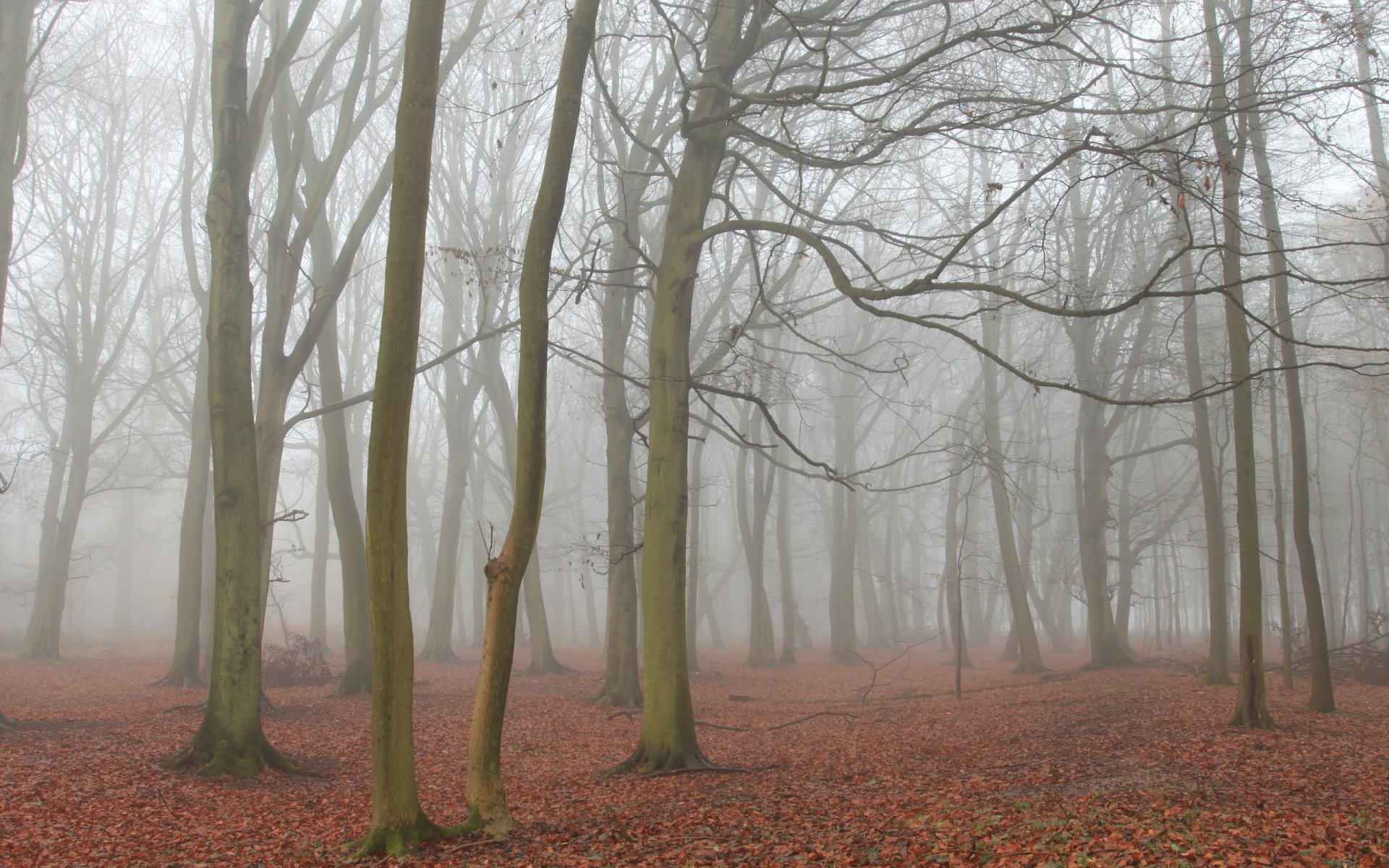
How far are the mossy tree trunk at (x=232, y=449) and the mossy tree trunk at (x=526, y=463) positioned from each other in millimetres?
3080

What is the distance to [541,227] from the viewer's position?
589cm

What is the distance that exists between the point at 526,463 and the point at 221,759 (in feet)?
13.6

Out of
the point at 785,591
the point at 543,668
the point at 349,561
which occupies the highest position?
the point at 349,561

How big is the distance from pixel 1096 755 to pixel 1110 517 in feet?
39.7

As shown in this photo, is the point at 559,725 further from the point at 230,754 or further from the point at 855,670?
the point at 855,670

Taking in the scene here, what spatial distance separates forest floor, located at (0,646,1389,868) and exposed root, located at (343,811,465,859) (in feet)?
0.33

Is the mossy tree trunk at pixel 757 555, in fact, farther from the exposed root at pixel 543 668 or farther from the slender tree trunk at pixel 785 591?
the exposed root at pixel 543 668

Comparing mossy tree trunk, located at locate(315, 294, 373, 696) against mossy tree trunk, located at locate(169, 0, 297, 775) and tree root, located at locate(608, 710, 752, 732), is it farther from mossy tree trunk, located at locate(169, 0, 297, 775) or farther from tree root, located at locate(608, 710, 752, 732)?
mossy tree trunk, located at locate(169, 0, 297, 775)

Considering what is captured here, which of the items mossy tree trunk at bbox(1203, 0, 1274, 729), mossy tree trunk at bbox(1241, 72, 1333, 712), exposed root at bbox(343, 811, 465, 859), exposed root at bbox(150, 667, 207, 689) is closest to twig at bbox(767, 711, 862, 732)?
mossy tree trunk at bbox(1203, 0, 1274, 729)

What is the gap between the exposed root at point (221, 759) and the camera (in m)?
7.17

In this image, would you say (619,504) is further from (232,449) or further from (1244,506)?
(1244,506)

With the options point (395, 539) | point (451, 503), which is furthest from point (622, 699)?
point (451, 503)

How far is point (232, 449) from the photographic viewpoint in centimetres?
773

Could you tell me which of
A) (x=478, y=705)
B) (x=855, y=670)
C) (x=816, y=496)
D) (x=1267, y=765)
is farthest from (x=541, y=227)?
(x=816, y=496)
